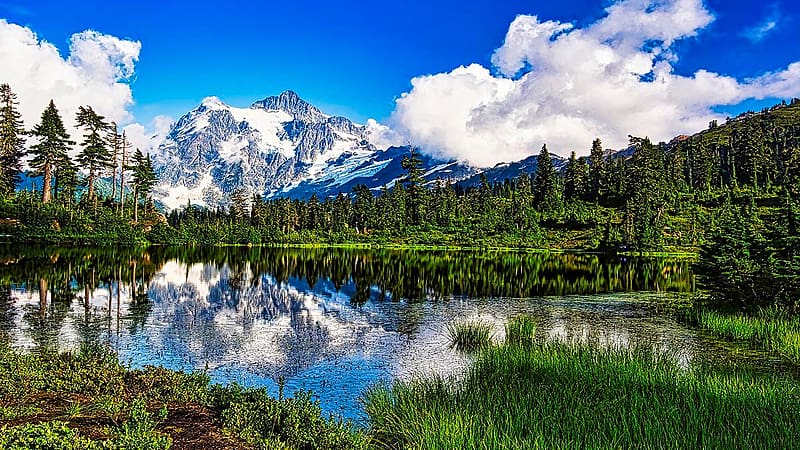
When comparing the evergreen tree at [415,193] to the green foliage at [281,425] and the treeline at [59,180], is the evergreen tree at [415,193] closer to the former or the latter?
the treeline at [59,180]

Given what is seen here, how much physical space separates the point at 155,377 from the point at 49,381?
2426mm

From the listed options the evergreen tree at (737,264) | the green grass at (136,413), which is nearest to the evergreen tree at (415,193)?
the evergreen tree at (737,264)

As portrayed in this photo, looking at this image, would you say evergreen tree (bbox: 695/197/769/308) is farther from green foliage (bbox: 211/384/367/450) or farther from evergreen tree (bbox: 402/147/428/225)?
evergreen tree (bbox: 402/147/428/225)

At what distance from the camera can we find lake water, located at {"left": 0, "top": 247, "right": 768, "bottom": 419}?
63.8 ft

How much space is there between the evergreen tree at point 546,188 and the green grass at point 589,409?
397ft

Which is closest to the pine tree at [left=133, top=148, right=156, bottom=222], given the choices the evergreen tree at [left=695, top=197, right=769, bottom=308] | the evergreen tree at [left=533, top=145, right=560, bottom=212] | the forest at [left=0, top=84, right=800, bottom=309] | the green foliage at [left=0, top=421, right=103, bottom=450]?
the forest at [left=0, top=84, right=800, bottom=309]

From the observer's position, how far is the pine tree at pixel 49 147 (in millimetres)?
86125

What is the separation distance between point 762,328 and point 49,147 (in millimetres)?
96950

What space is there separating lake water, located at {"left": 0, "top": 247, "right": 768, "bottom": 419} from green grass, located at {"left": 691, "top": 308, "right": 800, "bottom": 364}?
1.14m

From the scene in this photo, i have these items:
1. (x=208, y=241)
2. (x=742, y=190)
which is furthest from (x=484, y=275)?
(x=742, y=190)

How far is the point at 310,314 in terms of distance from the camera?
3097 cm

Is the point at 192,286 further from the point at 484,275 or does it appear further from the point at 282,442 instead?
the point at 282,442

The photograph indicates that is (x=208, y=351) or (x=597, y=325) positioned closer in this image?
(x=208, y=351)

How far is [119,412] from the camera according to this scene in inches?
448
